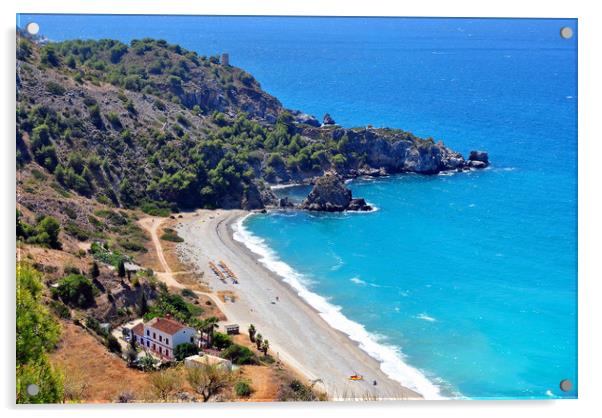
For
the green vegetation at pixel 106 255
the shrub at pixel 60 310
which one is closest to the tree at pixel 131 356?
the shrub at pixel 60 310

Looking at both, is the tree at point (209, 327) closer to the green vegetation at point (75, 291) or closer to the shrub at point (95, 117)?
the green vegetation at point (75, 291)

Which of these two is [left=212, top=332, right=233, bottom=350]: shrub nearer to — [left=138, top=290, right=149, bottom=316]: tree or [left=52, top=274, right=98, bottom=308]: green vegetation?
[left=138, top=290, right=149, bottom=316]: tree

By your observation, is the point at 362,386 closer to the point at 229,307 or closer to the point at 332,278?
the point at 229,307

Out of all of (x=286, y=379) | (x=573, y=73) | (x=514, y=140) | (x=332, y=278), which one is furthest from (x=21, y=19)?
(x=514, y=140)

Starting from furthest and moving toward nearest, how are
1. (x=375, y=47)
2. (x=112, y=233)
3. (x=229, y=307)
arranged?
(x=112, y=233) < (x=229, y=307) < (x=375, y=47)

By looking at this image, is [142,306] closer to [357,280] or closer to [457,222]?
[357,280]

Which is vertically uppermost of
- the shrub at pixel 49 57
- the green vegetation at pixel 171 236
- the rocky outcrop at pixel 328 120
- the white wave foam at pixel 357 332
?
the shrub at pixel 49 57
